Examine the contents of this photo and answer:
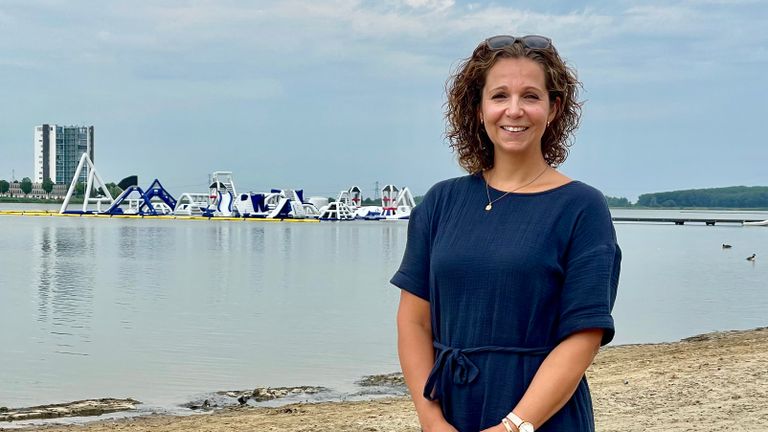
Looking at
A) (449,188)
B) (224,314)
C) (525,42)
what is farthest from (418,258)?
(224,314)

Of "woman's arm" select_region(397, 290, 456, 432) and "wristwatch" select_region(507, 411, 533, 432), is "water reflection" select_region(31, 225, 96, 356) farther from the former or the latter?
"wristwatch" select_region(507, 411, 533, 432)

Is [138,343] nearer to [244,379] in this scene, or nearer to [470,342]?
[244,379]

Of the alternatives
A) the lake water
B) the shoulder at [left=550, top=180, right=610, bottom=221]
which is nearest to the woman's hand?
the shoulder at [left=550, top=180, right=610, bottom=221]

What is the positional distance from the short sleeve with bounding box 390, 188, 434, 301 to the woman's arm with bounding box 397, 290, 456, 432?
0.9 inches

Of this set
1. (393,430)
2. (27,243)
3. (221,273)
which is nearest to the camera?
(393,430)

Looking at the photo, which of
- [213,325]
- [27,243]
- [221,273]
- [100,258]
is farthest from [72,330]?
[27,243]

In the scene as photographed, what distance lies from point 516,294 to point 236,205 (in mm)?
91670

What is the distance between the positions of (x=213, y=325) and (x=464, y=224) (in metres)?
17.5

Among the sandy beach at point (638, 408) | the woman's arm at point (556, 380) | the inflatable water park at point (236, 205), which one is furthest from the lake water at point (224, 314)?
the inflatable water park at point (236, 205)

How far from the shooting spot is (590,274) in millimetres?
2002

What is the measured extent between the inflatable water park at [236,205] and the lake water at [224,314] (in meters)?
42.9

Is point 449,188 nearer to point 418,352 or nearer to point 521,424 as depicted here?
point 418,352

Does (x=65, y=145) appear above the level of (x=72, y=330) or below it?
above

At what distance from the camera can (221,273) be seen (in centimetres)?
3397
